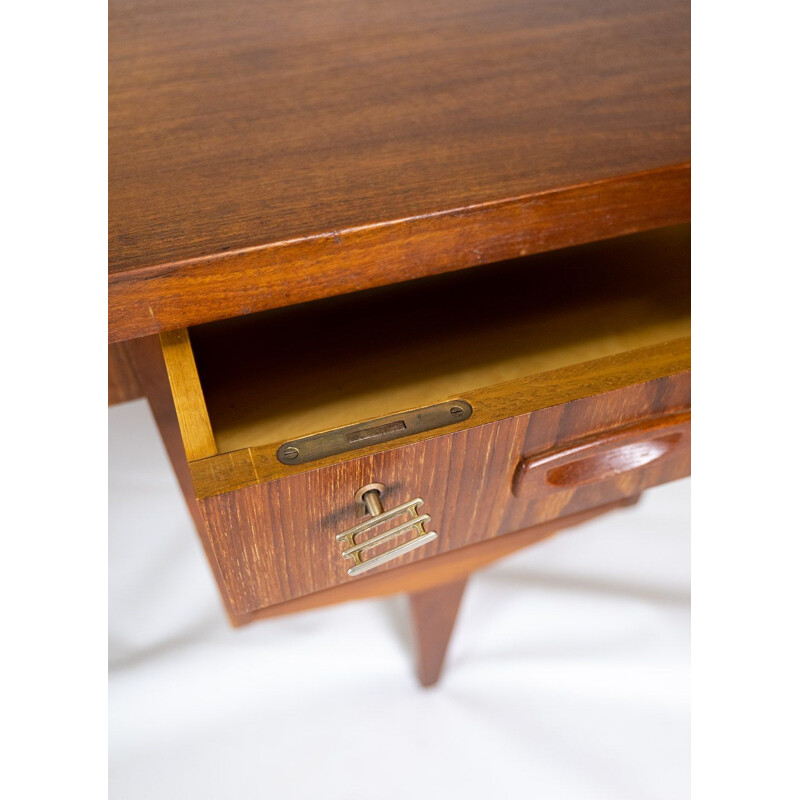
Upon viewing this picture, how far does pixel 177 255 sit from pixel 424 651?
1.19 ft

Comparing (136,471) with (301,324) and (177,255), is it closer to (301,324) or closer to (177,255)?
(301,324)

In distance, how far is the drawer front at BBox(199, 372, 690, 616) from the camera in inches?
11.5

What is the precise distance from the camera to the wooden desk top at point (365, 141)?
0.30 m

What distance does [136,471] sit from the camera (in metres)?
0.73

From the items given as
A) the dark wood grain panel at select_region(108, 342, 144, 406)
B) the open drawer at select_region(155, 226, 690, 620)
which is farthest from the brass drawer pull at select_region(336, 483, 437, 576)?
the dark wood grain panel at select_region(108, 342, 144, 406)

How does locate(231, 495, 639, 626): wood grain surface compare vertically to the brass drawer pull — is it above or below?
below

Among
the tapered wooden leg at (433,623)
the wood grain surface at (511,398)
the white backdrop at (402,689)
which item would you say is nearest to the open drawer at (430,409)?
the wood grain surface at (511,398)

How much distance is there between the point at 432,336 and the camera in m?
0.44

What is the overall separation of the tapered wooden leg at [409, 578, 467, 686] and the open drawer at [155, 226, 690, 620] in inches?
4.6

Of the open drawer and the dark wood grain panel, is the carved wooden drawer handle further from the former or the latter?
the dark wood grain panel

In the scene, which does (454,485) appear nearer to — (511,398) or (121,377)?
(511,398)

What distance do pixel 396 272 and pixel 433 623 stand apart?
0.29m

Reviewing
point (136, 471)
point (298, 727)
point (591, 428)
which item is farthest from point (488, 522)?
point (136, 471)

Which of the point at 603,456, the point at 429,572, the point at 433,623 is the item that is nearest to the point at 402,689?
the point at 433,623
